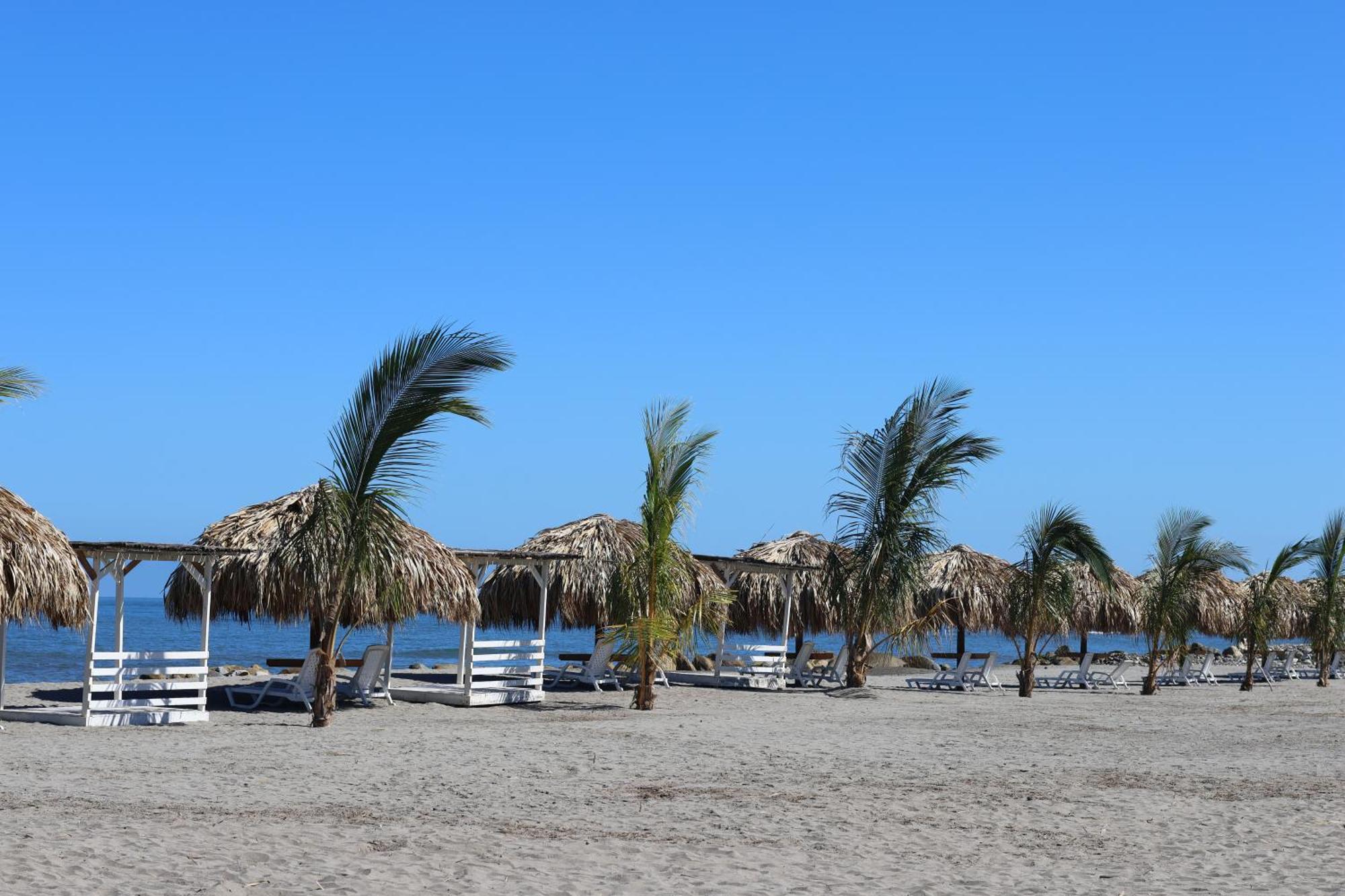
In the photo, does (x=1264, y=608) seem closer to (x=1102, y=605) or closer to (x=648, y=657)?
(x=1102, y=605)

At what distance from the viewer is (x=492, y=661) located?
16.6 metres

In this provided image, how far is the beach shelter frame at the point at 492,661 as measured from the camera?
1598 cm

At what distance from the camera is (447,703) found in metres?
16.0

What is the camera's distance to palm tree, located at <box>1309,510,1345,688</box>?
2595 centimetres

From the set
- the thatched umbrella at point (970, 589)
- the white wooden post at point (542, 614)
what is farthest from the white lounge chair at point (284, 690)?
the thatched umbrella at point (970, 589)

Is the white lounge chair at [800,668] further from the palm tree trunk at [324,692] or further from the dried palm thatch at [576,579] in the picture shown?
the palm tree trunk at [324,692]

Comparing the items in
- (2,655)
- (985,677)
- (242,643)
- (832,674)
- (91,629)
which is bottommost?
(242,643)

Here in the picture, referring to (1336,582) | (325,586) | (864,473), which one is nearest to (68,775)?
(325,586)

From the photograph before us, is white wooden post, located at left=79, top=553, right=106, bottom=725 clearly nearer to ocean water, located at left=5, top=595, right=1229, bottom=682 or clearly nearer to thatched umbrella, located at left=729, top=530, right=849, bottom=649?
thatched umbrella, located at left=729, top=530, right=849, bottom=649

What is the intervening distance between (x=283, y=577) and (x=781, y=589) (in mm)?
10867

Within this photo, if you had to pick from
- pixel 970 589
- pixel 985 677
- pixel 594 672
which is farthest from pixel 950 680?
pixel 594 672

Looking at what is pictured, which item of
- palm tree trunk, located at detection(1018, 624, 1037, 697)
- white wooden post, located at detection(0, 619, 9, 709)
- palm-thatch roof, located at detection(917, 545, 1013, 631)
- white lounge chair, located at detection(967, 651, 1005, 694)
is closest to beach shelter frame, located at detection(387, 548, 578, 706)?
white wooden post, located at detection(0, 619, 9, 709)

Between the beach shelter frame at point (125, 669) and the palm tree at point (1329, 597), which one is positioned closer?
the beach shelter frame at point (125, 669)

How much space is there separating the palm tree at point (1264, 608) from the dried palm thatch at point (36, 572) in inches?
747
